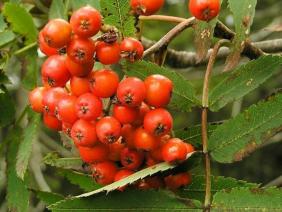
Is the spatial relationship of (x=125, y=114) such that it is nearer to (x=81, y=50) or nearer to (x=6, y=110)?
(x=81, y=50)

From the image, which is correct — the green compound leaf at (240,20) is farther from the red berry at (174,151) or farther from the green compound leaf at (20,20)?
the green compound leaf at (20,20)

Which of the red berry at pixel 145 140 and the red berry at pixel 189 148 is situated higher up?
the red berry at pixel 189 148

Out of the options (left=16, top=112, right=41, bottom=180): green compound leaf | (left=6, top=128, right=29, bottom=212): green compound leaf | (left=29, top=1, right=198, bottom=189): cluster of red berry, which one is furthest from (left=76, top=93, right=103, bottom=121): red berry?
(left=6, top=128, right=29, bottom=212): green compound leaf

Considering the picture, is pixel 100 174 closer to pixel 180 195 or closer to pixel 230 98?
pixel 180 195

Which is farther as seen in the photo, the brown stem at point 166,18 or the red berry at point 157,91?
the brown stem at point 166,18

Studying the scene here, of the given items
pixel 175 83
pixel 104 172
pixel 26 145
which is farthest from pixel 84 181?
pixel 175 83

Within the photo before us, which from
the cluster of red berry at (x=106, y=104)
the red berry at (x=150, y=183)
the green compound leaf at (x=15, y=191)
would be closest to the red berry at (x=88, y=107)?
the cluster of red berry at (x=106, y=104)

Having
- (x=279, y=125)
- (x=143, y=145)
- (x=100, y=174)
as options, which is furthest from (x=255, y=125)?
(x=100, y=174)
